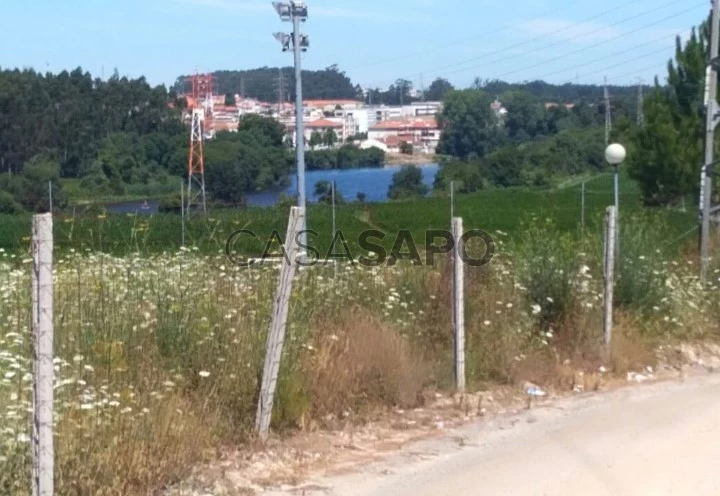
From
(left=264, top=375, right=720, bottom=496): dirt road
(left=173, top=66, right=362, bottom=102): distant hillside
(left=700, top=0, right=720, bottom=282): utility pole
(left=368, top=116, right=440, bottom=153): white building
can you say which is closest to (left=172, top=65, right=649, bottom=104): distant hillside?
(left=173, top=66, right=362, bottom=102): distant hillside

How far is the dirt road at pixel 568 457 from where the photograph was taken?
6441 mm

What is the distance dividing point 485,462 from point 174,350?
226 centimetres

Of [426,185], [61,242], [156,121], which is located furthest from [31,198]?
[426,185]

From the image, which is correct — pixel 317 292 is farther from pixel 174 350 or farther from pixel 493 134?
pixel 493 134

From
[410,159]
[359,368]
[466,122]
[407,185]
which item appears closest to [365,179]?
[407,185]

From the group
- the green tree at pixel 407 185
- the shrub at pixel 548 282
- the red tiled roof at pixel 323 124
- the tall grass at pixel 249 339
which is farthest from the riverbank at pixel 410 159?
the tall grass at pixel 249 339

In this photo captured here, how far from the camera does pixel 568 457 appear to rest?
7.20m

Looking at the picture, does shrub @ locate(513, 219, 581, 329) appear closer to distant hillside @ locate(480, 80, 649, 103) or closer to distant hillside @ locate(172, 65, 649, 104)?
distant hillside @ locate(480, 80, 649, 103)

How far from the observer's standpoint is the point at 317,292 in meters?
8.54

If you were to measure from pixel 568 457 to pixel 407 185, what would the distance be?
170ft

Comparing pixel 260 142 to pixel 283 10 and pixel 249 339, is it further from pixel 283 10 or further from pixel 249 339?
pixel 249 339

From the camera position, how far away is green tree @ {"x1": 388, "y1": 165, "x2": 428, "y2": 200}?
5822 centimetres

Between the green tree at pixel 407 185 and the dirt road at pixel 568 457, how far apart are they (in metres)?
49.2

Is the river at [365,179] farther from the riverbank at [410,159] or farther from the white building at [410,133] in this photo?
the white building at [410,133]
